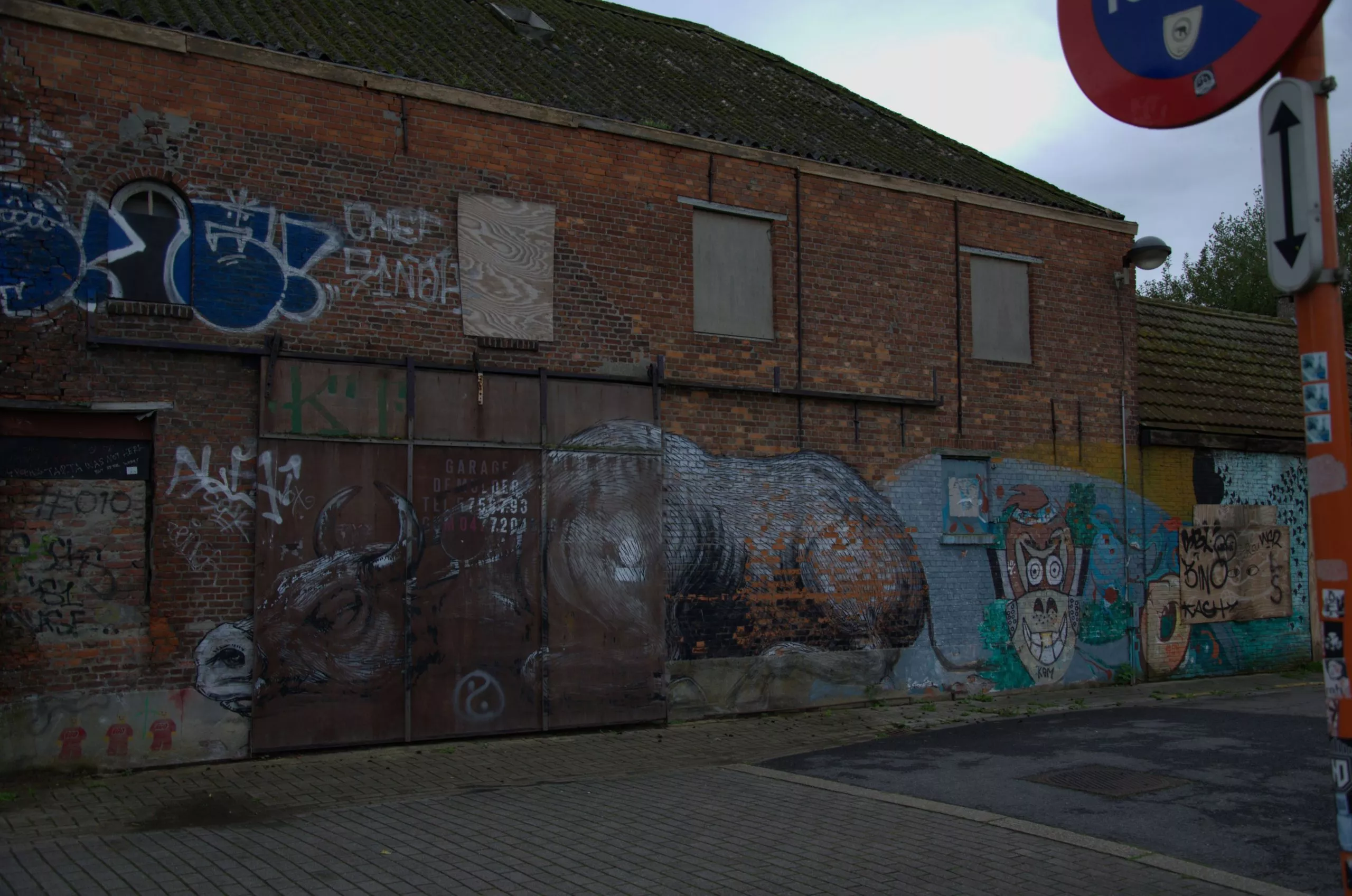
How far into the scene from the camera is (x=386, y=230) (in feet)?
33.0

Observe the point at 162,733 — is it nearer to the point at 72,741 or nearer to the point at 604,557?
the point at 72,741

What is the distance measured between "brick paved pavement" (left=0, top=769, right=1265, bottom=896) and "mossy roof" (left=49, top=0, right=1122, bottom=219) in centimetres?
659

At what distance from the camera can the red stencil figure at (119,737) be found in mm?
8531

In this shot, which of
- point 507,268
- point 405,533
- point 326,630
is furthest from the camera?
point 507,268

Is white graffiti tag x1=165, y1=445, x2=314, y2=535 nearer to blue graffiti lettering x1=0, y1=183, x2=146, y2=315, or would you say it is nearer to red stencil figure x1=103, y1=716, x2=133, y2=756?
blue graffiti lettering x1=0, y1=183, x2=146, y2=315

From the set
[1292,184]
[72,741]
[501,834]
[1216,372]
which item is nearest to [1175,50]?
[1292,184]

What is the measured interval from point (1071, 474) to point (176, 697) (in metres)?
10.7

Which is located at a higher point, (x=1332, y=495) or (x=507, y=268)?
(x=507, y=268)

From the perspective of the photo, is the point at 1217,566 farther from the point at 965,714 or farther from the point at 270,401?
the point at 270,401

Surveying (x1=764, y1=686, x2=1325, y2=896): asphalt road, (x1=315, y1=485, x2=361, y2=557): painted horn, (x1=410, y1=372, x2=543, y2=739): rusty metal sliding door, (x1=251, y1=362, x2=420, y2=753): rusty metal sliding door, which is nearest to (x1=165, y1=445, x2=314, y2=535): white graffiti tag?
(x1=251, y1=362, x2=420, y2=753): rusty metal sliding door

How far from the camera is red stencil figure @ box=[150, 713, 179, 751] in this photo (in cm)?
870

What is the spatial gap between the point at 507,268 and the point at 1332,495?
8.21 metres

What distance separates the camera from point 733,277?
12.0 meters

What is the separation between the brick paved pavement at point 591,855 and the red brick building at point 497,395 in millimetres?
2275
